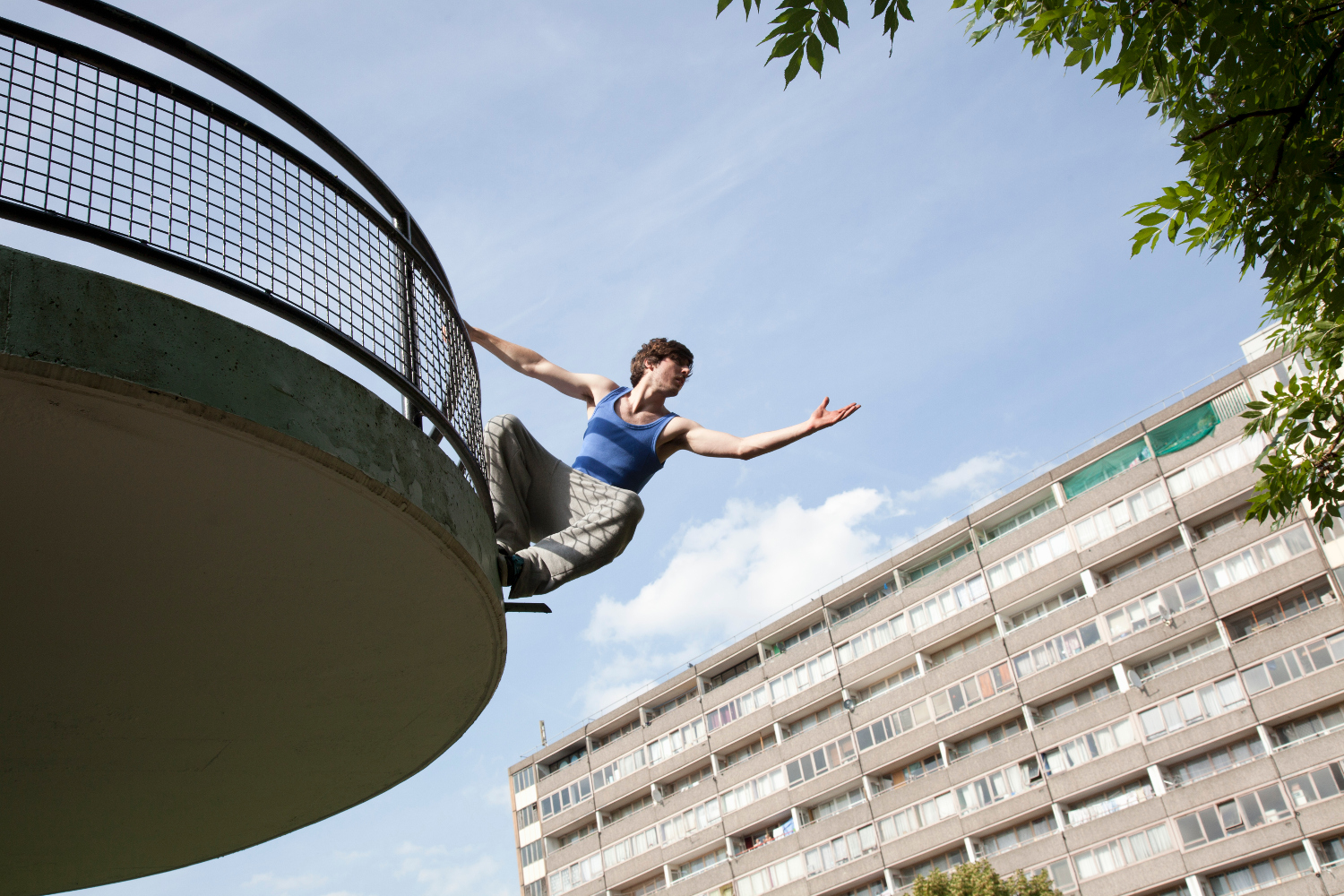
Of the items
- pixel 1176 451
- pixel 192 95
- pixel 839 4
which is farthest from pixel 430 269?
pixel 1176 451

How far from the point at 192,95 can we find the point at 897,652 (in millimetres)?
57455

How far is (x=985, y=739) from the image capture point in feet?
178

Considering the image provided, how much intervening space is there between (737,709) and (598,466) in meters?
61.1

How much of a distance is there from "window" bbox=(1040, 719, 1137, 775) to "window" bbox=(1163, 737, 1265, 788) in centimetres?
211

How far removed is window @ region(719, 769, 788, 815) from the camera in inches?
2411

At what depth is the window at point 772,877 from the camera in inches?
2295

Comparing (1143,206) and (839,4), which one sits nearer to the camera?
(839,4)

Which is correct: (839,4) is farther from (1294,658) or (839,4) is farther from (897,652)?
(897,652)

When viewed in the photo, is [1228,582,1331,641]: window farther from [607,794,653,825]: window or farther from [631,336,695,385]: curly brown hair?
[631,336,695,385]: curly brown hair

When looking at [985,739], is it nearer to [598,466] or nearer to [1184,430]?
[1184,430]

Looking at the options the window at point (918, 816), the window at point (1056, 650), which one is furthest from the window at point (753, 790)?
the window at point (1056, 650)

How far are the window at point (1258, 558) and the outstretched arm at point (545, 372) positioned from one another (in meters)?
47.0

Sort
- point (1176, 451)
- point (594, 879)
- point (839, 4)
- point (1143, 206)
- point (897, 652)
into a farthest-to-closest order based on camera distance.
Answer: point (594, 879)
point (897, 652)
point (1176, 451)
point (1143, 206)
point (839, 4)

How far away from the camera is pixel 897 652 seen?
59031mm
